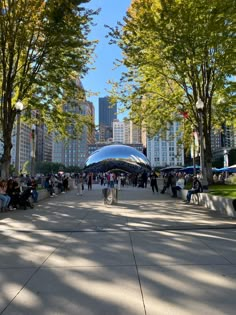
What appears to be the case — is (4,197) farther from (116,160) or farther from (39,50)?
(116,160)

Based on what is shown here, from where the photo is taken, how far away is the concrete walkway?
14.0 feet

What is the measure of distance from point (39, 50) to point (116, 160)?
48908 millimetres

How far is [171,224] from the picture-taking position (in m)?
10.5

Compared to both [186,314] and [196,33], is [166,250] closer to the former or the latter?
[186,314]

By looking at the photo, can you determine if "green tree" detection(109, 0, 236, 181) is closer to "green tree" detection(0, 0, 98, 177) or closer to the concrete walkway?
"green tree" detection(0, 0, 98, 177)

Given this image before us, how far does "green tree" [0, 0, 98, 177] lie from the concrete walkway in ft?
35.8

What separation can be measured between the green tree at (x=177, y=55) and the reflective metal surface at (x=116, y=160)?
40200 mm

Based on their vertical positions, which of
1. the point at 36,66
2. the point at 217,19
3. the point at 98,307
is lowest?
the point at 98,307

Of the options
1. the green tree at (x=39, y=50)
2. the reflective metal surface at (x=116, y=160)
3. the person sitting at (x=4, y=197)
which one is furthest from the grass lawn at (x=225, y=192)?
the reflective metal surface at (x=116, y=160)

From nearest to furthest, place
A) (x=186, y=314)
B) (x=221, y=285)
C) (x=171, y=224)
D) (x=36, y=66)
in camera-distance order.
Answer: (x=186, y=314), (x=221, y=285), (x=171, y=224), (x=36, y=66)

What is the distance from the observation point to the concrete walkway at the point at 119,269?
426cm

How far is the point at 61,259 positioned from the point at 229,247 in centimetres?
355

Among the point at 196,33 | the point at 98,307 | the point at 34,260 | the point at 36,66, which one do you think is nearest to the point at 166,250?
the point at 34,260

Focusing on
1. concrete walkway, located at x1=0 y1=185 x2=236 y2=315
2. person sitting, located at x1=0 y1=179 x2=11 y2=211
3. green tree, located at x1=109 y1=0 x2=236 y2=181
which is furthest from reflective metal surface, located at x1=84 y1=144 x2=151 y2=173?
concrete walkway, located at x1=0 y1=185 x2=236 y2=315
